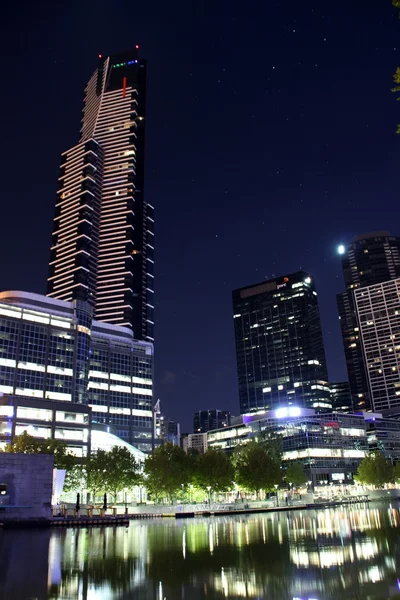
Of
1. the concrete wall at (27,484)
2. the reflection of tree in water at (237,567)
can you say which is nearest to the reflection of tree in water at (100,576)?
the reflection of tree in water at (237,567)

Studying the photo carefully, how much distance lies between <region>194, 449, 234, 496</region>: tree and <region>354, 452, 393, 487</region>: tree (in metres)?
66.1

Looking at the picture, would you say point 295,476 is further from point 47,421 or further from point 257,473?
point 47,421

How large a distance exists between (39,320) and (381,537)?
145m

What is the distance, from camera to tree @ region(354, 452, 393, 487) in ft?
535

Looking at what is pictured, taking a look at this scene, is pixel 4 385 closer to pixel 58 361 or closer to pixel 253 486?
pixel 58 361

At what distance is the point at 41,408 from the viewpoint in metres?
146

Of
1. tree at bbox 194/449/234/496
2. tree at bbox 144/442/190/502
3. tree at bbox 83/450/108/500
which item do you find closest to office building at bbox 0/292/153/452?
tree at bbox 83/450/108/500

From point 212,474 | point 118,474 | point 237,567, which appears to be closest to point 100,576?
point 237,567

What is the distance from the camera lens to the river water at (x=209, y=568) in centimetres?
2058

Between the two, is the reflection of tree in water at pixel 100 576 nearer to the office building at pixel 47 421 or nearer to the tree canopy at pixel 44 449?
the tree canopy at pixel 44 449

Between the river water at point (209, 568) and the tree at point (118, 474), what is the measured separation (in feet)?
225

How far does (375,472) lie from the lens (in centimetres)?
16388

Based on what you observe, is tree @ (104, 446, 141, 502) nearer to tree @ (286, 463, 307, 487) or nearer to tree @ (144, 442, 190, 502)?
tree @ (144, 442, 190, 502)

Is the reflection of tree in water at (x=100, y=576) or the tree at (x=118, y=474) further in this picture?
the tree at (x=118, y=474)
